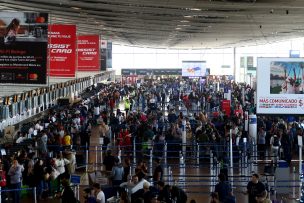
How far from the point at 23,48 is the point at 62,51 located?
23.7ft

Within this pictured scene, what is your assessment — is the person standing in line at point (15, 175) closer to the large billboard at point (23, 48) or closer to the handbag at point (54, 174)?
the handbag at point (54, 174)

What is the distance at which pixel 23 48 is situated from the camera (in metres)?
19.1

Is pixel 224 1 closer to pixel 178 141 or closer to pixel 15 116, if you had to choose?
pixel 178 141

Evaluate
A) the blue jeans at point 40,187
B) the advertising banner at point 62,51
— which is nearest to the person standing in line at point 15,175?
the blue jeans at point 40,187

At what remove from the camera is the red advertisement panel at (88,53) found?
41.2 metres

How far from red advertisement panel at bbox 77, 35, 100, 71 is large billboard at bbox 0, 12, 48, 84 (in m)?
21.4

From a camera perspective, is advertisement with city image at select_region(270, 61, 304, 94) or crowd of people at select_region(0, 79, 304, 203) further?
advertisement with city image at select_region(270, 61, 304, 94)

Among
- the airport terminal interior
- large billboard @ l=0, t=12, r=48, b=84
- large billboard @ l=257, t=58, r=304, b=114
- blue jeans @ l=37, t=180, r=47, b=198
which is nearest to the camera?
the airport terminal interior

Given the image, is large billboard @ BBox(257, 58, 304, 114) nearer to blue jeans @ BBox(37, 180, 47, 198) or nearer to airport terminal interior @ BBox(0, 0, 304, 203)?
airport terminal interior @ BBox(0, 0, 304, 203)

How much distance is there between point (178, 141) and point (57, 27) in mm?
7189

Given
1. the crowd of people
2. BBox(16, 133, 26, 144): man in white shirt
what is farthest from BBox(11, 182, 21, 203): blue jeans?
BBox(16, 133, 26, 144): man in white shirt

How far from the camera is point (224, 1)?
2850 cm

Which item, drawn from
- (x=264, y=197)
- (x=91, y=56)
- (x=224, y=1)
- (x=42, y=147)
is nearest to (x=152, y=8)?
(x=224, y=1)

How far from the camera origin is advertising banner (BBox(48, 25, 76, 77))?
26.3 meters
